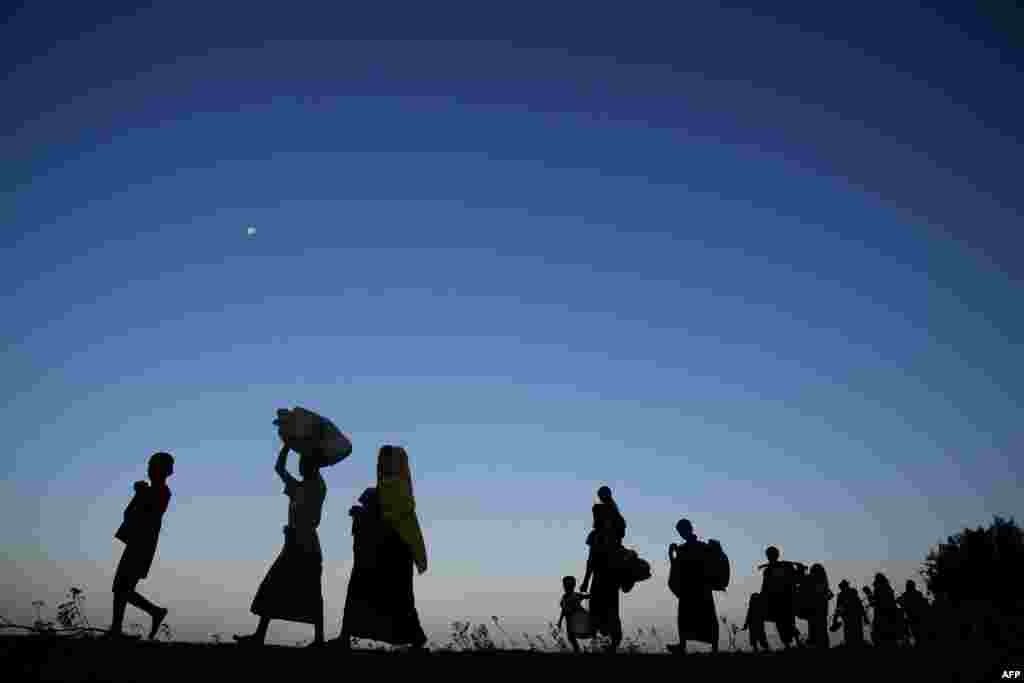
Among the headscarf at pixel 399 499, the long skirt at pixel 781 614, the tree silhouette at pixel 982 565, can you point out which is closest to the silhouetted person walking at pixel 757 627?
the long skirt at pixel 781 614

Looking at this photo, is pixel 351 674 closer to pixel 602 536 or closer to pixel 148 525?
pixel 148 525

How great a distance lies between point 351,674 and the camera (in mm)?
6848

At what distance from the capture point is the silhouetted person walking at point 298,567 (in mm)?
9281

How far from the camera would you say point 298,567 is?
9.55 m

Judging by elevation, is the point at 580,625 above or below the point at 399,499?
below

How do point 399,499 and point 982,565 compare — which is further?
point 982,565

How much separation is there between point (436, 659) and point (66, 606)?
5.05m

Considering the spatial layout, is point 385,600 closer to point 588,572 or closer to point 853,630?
point 588,572

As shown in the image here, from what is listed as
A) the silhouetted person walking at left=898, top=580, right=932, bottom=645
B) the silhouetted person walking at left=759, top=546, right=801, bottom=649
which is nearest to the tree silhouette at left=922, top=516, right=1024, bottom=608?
the silhouetted person walking at left=898, top=580, right=932, bottom=645

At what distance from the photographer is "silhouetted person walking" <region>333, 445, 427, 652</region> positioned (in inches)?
380

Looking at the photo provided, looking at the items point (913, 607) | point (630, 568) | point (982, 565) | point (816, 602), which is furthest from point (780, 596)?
point (982, 565)

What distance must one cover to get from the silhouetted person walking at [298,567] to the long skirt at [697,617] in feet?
23.0

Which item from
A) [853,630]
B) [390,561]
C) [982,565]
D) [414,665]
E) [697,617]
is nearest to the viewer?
[414,665]

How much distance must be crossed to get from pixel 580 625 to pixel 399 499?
15.9 ft
